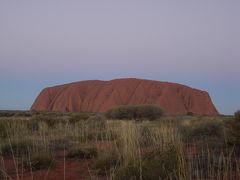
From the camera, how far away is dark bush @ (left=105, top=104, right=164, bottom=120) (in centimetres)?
3031

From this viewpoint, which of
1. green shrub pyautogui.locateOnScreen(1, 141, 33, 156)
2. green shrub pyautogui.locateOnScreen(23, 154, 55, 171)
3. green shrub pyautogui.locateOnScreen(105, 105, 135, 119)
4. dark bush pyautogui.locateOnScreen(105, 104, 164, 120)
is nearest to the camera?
green shrub pyautogui.locateOnScreen(23, 154, 55, 171)

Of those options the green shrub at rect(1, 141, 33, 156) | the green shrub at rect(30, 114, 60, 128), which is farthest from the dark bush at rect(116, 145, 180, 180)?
the green shrub at rect(30, 114, 60, 128)

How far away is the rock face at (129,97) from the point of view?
74.6m

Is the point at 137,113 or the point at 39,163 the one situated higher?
the point at 39,163

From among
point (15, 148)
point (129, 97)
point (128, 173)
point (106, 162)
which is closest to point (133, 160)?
point (128, 173)

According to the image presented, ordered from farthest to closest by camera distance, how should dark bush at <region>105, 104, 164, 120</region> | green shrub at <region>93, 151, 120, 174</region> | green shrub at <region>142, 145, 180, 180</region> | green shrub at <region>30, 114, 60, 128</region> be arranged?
1. dark bush at <region>105, 104, 164, 120</region>
2. green shrub at <region>30, 114, 60, 128</region>
3. green shrub at <region>93, 151, 120, 174</region>
4. green shrub at <region>142, 145, 180, 180</region>

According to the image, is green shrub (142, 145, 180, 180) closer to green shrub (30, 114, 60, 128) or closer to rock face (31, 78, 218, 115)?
green shrub (30, 114, 60, 128)

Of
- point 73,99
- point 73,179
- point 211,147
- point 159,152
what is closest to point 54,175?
point 73,179

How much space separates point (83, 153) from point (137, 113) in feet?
72.4

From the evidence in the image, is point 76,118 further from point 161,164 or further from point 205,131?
point 161,164

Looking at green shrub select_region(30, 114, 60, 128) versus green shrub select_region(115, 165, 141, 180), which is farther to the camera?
green shrub select_region(30, 114, 60, 128)

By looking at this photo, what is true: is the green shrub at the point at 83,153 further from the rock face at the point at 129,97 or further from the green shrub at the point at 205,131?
the rock face at the point at 129,97

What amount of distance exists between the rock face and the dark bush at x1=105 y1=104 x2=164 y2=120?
132 feet

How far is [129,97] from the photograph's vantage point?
7756 centimetres
